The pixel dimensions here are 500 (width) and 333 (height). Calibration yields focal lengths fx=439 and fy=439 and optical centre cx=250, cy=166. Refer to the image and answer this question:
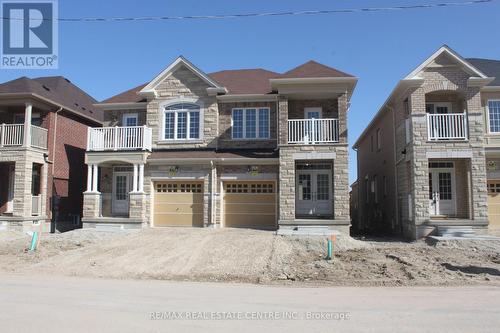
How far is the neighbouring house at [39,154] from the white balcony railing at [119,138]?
3.12m

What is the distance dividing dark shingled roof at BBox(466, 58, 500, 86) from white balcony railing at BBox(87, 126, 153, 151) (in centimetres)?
1628

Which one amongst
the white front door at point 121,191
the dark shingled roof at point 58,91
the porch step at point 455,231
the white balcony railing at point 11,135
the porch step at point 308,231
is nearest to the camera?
the porch step at point 455,231

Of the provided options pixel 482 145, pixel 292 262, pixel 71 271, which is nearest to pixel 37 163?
pixel 71 271

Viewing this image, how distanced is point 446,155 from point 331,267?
8.40m

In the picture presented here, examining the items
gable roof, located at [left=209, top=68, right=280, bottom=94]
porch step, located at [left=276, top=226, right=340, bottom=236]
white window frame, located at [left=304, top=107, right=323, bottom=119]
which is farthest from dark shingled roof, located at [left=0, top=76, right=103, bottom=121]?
porch step, located at [left=276, top=226, right=340, bottom=236]

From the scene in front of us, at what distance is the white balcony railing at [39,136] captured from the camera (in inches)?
865

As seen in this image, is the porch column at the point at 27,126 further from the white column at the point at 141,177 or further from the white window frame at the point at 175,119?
the white window frame at the point at 175,119

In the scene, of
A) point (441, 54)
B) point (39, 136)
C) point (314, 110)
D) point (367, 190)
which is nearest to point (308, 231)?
point (314, 110)

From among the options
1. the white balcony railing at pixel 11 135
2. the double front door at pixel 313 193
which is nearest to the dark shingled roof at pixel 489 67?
the double front door at pixel 313 193

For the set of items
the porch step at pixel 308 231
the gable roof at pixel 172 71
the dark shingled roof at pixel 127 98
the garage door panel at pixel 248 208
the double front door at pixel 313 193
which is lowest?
the porch step at pixel 308 231

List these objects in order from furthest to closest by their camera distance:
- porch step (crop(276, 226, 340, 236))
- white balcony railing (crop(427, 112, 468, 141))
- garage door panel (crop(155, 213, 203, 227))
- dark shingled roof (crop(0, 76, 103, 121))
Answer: dark shingled roof (crop(0, 76, 103, 121)) < garage door panel (crop(155, 213, 203, 227)) < white balcony railing (crop(427, 112, 468, 141)) < porch step (crop(276, 226, 340, 236))

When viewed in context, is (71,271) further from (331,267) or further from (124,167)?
(124,167)

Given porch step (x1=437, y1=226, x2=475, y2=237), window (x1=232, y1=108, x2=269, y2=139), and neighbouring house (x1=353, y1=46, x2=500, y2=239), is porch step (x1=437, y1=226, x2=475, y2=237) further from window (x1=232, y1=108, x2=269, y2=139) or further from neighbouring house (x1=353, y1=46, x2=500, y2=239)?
window (x1=232, y1=108, x2=269, y2=139)

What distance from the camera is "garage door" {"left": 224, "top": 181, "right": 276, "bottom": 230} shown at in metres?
20.7
